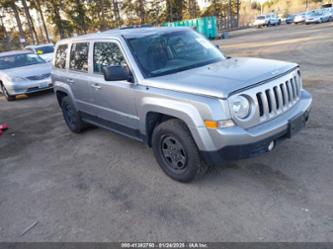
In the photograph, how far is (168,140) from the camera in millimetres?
3469

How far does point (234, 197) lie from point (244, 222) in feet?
1.41

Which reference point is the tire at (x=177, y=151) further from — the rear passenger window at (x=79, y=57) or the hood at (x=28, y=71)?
the hood at (x=28, y=71)

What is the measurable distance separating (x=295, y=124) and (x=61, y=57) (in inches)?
180

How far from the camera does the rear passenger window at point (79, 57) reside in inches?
182

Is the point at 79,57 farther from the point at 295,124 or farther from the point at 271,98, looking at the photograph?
the point at 295,124

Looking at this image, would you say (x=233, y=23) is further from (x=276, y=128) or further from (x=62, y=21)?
(x=276, y=128)

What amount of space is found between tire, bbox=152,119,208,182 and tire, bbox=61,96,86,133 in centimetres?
251

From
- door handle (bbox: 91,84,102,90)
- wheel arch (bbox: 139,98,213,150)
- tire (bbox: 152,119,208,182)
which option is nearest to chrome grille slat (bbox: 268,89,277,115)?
wheel arch (bbox: 139,98,213,150)

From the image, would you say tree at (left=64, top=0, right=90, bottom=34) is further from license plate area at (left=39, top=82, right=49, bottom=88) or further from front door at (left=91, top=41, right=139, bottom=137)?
front door at (left=91, top=41, right=139, bottom=137)

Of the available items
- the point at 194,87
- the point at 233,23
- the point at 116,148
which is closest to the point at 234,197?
the point at 194,87

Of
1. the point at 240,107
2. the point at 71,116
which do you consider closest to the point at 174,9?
the point at 71,116

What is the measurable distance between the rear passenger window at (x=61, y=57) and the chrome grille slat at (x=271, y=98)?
3942mm

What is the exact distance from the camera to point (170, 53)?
3.94 meters

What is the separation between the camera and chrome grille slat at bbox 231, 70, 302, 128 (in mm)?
2882
